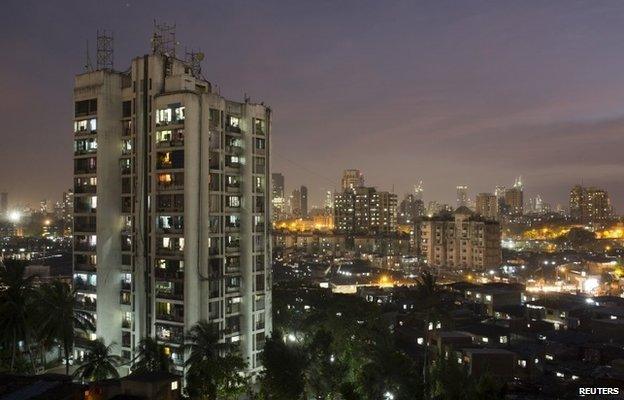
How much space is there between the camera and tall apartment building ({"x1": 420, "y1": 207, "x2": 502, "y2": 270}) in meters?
112

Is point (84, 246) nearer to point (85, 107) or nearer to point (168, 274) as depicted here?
point (168, 274)

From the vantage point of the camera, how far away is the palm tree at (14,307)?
28641mm

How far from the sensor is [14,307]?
2859 centimetres

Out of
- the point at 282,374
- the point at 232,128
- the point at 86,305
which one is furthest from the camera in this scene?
the point at 86,305

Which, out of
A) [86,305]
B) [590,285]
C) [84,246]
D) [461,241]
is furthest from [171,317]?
[461,241]

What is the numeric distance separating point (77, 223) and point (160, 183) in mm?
7095

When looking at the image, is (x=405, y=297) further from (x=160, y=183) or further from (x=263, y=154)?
(x=160, y=183)

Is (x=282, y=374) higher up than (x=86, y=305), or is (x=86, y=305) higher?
(x=86, y=305)

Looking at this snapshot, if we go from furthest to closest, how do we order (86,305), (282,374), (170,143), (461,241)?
1. (461,241)
2. (86,305)
3. (170,143)
4. (282,374)

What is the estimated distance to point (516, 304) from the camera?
59.3m

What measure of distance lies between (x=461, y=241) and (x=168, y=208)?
9217cm

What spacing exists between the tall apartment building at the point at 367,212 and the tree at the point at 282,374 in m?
151

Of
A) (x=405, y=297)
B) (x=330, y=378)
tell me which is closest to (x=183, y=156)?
(x=330, y=378)

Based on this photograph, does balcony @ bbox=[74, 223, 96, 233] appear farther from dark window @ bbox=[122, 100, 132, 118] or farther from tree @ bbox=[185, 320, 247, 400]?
tree @ bbox=[185, 320, 247, 400]
